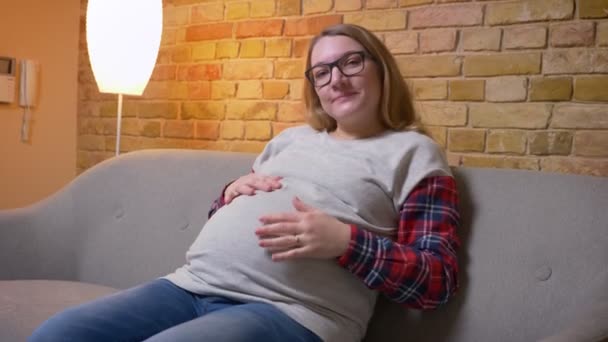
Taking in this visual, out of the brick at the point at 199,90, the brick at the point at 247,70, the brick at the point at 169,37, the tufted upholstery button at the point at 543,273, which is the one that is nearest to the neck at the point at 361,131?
the tufted upholstery button at the point at 543,273

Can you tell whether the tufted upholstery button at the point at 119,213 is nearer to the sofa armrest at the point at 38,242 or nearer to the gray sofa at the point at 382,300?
the gray sofa at the point at 382,300

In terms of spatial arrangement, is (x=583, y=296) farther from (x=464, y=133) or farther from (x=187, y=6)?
(x=187, y=6)

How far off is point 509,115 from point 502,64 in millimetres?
163

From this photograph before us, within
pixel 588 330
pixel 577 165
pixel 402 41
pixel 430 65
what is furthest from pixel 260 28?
pixel 588 330

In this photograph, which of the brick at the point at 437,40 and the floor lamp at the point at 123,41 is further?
the floor lamp at the point at 123,41

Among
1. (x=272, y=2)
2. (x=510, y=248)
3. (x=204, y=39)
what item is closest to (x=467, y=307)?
(x=510, y=248)

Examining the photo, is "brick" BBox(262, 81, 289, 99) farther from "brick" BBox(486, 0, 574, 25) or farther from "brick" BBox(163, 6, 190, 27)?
"brick" BBox(486, 0, 574, 25)

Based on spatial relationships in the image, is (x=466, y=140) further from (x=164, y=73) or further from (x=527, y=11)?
(x=164, y=73)

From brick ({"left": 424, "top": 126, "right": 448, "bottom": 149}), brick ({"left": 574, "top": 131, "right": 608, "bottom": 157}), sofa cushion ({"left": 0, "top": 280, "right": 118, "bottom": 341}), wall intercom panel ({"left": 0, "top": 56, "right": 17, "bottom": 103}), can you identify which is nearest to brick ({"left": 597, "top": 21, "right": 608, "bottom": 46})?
brick ({"left": 574, "top": 131, "right": 608, "bottom": 157})

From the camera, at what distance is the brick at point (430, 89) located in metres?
2.02

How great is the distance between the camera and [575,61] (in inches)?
70.6

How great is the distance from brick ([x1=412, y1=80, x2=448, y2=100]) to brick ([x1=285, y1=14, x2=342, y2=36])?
1.36 feet

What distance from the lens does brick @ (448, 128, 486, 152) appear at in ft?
6.43

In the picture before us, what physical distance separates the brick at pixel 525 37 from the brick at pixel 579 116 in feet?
0.67
